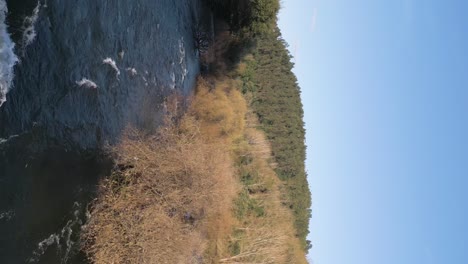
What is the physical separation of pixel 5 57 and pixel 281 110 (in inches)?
1366

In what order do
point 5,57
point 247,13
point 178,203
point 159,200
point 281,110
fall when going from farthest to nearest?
point 281,110, point 247,13, point 178,203, point 159,200, point 5,57

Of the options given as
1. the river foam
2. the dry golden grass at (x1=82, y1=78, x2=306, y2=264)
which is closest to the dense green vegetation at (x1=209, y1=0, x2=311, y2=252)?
the dry golden grass at (x1=82, y1=78, x2=306, y2=264)

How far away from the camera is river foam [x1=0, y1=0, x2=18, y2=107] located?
46.8 feet

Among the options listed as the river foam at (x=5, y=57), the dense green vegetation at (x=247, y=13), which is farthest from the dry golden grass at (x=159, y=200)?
the dense green vegetation at (x=247, y=13)

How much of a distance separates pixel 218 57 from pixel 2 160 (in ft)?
74.0

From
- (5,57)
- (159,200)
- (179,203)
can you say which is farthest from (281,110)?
(5,57)

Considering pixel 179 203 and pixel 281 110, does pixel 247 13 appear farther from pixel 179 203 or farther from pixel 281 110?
pixel 179 203

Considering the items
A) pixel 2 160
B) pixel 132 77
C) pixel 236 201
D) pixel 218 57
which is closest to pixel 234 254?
pixel 236 201

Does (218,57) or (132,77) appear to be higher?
(218,57)

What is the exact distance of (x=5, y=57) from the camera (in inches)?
565

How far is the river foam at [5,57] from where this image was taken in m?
14.3

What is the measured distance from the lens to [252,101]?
4278 centimetres

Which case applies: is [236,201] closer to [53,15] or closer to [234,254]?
[234,254]

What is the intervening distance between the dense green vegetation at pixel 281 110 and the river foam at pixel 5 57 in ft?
82.6
